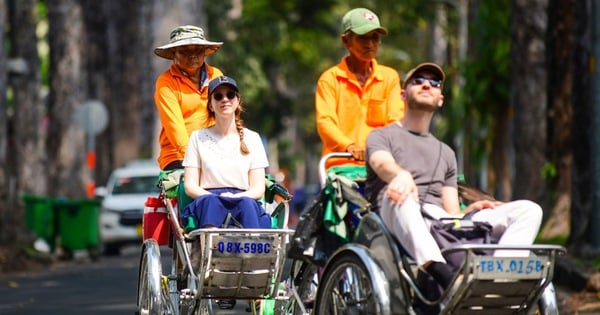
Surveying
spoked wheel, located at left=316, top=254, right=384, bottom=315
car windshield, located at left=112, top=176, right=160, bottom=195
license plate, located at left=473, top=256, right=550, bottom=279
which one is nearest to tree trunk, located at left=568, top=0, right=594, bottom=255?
spoked wheel, located at left=316, top=254, right=384, bottom=315

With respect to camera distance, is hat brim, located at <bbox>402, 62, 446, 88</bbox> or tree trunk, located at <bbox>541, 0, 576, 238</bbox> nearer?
hat brim, located at <bbox>402, 62, 446, 88</bbox>

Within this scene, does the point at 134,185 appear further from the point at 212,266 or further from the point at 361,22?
the point at 212,266

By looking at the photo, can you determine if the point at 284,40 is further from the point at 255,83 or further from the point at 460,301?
the point at 460,301

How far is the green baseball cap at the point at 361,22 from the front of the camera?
10.5 m

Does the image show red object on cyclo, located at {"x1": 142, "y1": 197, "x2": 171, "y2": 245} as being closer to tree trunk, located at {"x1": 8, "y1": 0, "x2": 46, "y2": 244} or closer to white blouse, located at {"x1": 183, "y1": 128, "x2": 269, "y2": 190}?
white blouse, located at {"x1": 183, "y1": 128, "x2": 269, "y2": 190}

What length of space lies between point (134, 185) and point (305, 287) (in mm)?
18733

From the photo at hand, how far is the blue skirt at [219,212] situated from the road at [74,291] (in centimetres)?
249

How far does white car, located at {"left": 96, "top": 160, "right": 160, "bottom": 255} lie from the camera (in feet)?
86.9

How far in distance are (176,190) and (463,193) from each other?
1.88 meters

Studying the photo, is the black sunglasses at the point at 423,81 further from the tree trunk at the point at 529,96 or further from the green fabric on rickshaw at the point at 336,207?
the tree trunk at the point at 529,96

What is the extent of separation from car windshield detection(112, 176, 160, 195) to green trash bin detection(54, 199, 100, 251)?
2.74 m

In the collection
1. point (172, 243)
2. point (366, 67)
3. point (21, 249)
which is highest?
point (366, 67)

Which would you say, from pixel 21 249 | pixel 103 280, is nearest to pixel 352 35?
pixel 103 280

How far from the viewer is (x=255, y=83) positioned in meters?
59.4
